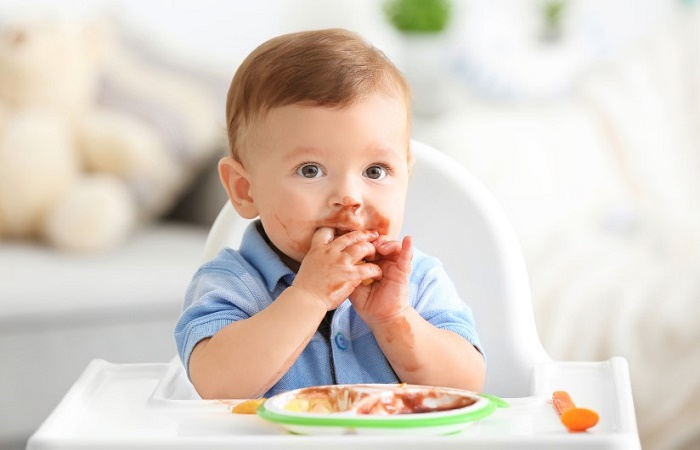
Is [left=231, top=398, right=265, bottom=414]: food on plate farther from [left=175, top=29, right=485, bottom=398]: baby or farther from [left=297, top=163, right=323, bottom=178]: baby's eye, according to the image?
[left=297, top=163, right=323, bottom=178]: baby's eye

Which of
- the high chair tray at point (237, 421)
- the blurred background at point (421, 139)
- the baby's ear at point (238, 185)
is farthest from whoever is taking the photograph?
the blurred background at point (421, 139)

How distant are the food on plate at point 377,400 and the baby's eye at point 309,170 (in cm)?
22

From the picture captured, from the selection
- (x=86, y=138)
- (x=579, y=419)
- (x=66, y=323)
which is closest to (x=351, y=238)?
(x=579, y=419)

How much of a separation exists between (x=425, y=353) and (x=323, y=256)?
5.1 inches

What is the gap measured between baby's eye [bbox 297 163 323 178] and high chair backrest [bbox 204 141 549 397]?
0.27 meters

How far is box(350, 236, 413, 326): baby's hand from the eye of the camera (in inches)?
37.1

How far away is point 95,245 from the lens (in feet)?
7.45

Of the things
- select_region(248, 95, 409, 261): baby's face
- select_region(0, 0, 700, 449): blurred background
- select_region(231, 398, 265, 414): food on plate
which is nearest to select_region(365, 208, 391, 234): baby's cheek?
select_region(248, 95, 409, 261): baby's face

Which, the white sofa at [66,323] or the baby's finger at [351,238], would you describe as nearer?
the baby's finger at [351,238]

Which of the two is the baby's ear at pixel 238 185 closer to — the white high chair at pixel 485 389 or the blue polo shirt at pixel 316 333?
the blue polo shirt at pixel 316 333

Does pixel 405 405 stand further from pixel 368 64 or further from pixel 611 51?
pixel 611 51

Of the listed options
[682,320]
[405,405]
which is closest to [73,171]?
[682,320]

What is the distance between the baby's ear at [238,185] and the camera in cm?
106

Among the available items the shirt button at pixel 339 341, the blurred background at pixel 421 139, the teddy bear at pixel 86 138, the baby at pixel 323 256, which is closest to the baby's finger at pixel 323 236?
the baby at pixel 323 256
